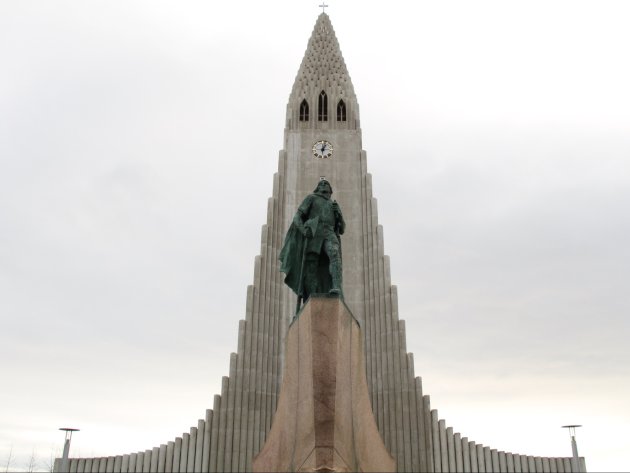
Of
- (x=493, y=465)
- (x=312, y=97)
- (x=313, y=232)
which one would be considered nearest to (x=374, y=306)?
(x=493, y=465)

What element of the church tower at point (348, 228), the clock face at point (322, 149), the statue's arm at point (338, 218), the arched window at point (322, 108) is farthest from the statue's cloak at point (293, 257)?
the arched window at point (322, 108)

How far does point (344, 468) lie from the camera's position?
9.39 m

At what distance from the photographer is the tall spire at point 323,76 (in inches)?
1097

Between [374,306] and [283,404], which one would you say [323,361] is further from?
[374,306]

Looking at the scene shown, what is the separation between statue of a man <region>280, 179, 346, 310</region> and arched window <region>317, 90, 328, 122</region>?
1632cm

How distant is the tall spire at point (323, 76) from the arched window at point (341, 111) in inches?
6.6

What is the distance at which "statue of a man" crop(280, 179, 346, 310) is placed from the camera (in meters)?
11.4

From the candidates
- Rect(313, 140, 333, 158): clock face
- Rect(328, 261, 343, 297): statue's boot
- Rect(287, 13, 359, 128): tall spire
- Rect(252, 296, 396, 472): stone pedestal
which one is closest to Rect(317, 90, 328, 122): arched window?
Rect(287, 13, 359, 128): tall spire

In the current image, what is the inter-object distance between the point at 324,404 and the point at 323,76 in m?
21.3

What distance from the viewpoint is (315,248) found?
11.5 metres

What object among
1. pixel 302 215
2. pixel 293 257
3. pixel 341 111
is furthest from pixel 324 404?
pixel 341 111

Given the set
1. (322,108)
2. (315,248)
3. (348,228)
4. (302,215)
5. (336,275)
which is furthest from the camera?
(322,108)

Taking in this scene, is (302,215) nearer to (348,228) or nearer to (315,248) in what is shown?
(315,248)

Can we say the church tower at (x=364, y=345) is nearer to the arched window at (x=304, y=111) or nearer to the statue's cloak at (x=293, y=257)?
the arched window at (x=304, y=111)
